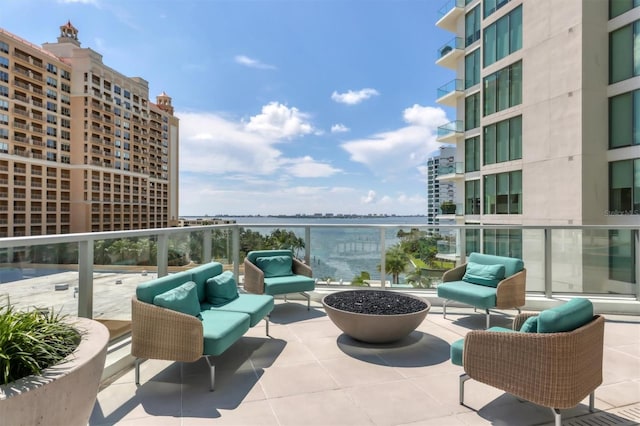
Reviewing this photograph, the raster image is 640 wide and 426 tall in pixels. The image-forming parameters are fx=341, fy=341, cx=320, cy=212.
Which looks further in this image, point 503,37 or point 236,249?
point 503,37

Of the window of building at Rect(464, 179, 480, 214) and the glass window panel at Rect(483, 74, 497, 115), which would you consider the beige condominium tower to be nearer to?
the glass window panel at Rect(483, 74, 497, 115)

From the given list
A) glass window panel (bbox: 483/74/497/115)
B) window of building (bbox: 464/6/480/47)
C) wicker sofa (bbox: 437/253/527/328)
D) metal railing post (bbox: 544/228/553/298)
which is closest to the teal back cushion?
wicker sofa (bbox: 437/253/527/328)

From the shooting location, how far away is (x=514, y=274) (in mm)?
4738

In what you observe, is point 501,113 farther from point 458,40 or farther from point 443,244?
point 443,244

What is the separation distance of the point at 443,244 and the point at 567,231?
197 centimetres

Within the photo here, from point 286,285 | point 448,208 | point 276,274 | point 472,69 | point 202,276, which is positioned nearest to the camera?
point 202,276

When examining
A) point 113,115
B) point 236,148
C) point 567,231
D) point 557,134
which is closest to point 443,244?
point 567,231

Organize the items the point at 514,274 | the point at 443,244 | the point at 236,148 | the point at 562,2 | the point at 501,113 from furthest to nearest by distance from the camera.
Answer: the point at 236,148
the point at 501,113
the point at 562,2
the point at 443,244
the point at 514,274

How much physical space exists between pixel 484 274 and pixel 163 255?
14.4 ft

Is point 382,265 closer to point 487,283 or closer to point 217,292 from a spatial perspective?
point 487,283

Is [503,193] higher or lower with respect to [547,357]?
higher

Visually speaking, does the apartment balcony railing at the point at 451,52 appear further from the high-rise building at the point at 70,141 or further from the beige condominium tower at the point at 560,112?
the high-rise building at the point at 70,141

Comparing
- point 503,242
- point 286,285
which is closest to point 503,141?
point 503,242

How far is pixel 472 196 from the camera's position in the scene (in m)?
A: 19.4
